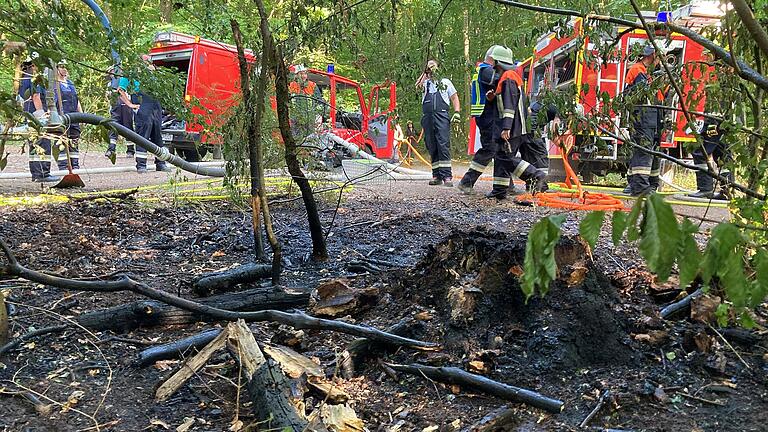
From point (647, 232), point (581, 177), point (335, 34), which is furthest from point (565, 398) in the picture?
point (581, 177)

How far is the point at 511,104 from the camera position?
6.98 metres

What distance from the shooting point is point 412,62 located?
3.61 metres

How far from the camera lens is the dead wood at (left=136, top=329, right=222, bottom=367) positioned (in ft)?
8.10

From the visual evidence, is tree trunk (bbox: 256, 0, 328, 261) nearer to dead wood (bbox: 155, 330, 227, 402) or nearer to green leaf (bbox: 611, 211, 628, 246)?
dead wood (bbox: 155, 330, 227, 402)

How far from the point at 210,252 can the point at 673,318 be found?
10.7 ft

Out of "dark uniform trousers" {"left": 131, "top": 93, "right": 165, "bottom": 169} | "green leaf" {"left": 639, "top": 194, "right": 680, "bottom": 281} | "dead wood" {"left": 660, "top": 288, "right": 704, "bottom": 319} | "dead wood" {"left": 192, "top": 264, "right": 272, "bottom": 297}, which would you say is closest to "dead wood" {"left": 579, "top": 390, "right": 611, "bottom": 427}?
"dead wood" {"left": 660, "top": 288, "right": 704, "bottom": 319}

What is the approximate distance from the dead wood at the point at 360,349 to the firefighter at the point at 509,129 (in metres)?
4.79

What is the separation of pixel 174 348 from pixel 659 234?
2285mm

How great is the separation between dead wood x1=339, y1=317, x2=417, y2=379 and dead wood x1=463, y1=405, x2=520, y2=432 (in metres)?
0.65

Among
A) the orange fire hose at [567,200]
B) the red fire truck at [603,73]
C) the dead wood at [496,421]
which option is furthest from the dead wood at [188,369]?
the orange fire hose at [567,200]

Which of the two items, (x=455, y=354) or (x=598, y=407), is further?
(x=455, y=354)

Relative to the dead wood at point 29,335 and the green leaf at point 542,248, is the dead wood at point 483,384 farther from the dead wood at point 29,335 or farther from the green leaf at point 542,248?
the dead wood at point 29,335

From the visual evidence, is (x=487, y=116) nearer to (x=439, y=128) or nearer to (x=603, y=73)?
(x=439, y=128)

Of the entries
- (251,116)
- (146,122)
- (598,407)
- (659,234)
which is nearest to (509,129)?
(251,116)
